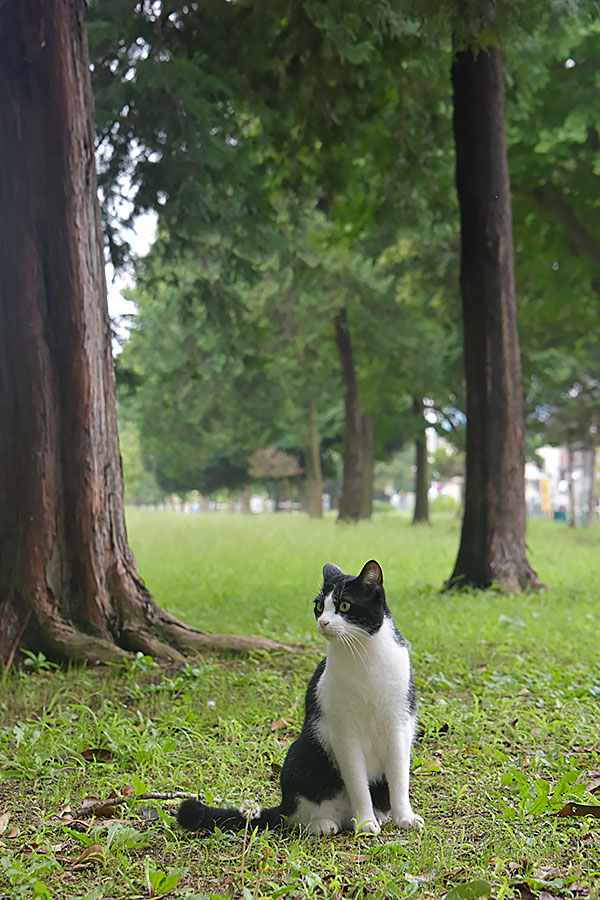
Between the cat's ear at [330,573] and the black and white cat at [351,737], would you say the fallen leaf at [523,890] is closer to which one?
the black and white cat at [351,737]

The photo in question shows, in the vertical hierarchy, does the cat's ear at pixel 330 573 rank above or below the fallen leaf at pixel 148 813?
above

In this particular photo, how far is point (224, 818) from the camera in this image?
310 centimetres

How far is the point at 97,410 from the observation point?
5926 millimetres

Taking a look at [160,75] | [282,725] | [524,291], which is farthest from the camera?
[524,291]

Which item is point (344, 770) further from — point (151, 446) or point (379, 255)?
point (151, 446)

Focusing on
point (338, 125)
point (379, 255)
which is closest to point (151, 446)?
point (379, 255)

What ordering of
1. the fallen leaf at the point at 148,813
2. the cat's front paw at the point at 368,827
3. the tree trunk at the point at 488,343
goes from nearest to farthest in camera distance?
1. the cat's front paw at the point at 368,827
2. the fallen leaf at the point at 148,813
3. the tree trunk at the point at 488,343

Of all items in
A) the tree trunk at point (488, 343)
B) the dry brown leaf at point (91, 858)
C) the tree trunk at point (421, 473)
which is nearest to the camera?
the dry brown leaf at point (91, 858)

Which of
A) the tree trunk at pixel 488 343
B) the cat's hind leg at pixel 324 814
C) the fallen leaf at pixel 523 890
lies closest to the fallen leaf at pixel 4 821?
the cat's hind leg at pixel 324 814

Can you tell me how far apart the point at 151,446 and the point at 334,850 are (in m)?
29.1

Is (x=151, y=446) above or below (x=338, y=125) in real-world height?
below

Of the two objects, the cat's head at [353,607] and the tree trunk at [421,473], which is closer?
the cat's head at [353,607]

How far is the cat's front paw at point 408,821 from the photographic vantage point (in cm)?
305

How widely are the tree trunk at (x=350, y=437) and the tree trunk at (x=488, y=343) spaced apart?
1227 cm
